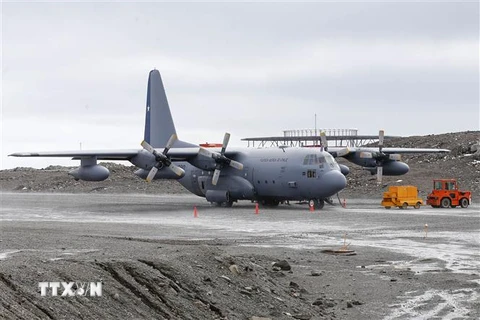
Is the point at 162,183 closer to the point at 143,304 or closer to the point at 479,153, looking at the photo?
the point at 479,153

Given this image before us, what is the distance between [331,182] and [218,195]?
842 centimetres

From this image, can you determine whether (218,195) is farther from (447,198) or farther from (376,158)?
(447,198)

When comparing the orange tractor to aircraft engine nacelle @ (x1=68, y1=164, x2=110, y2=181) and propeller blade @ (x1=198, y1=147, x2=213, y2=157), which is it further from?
aircraft engine nacelle @ (x1=68, y1=164, x2=110, y2=181)

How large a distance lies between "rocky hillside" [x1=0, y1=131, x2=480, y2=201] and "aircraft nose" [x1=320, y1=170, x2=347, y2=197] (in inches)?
786

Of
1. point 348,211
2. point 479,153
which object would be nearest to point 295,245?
point 348,211

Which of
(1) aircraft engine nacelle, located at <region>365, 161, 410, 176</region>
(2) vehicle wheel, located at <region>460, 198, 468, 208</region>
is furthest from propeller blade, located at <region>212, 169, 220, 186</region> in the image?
(2) vehicle wheel, located at <region>460, 198, 468, 208</region>

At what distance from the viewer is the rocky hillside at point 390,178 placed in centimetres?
7000

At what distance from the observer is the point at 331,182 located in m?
46.4

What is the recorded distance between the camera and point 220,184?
52125 millimetres

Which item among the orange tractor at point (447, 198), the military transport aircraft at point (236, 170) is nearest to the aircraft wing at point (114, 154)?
the military transport aircraft at point (236, 170)

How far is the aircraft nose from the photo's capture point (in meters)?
46.4

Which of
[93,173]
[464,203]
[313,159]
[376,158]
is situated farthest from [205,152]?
[464,203]

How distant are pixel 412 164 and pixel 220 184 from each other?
1424 inches

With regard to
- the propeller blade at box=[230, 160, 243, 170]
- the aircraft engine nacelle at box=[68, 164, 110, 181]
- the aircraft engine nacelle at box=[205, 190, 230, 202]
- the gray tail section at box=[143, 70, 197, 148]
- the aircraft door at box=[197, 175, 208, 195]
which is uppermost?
the gray tail section at box=[143, 70, 197, 148]
